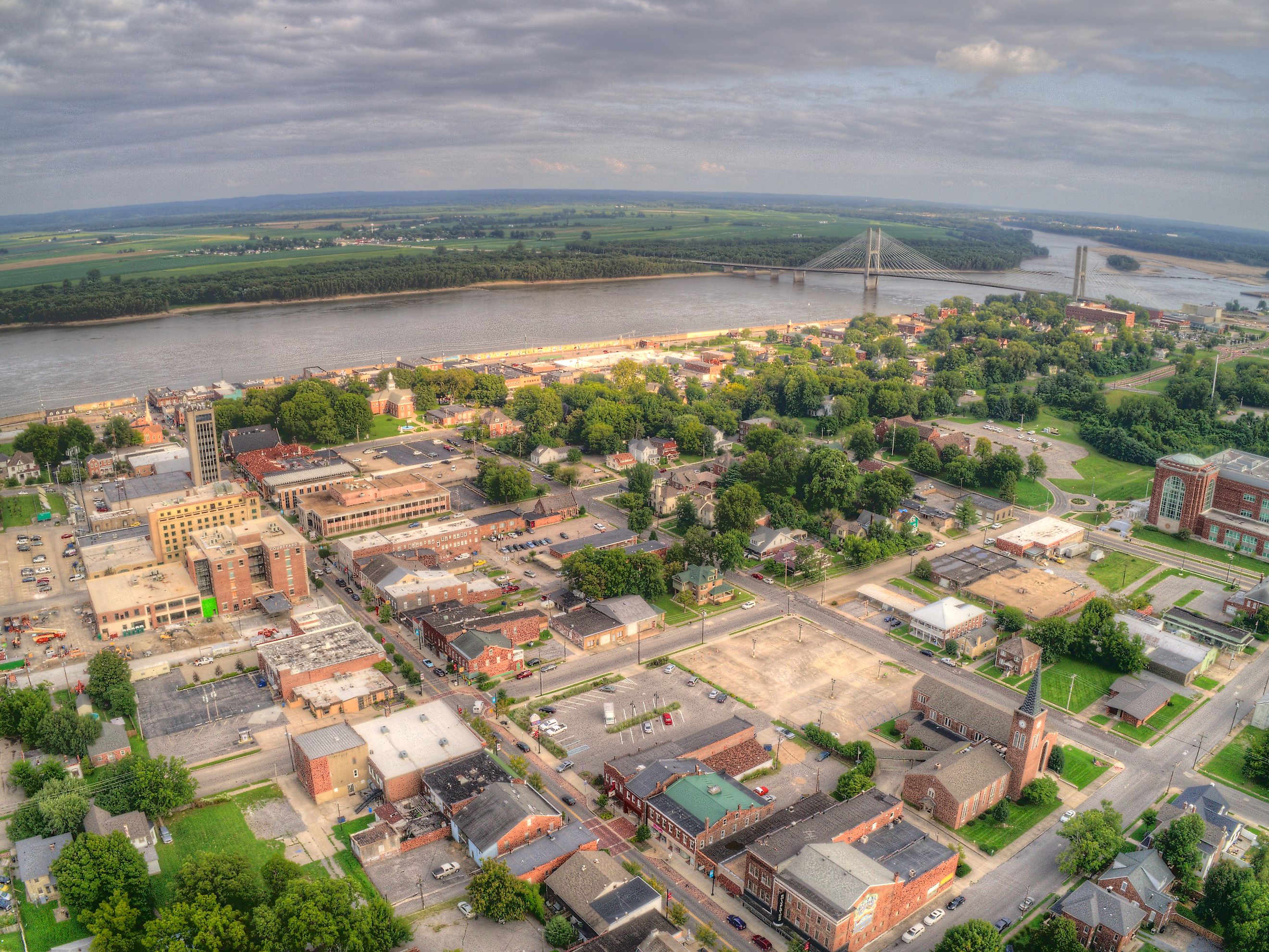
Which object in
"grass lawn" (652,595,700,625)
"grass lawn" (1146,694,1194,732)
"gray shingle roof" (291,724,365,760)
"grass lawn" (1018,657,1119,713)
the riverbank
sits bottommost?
"grass lawn" (1146,694,1194,732)

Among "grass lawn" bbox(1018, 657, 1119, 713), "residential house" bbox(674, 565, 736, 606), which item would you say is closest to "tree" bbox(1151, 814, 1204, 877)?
"grass lawn" bbox(1018, 657, 1119, 713)

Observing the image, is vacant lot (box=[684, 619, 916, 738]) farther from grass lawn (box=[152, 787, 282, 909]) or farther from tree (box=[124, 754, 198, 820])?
tree (box=[124, 754, 198, 820])

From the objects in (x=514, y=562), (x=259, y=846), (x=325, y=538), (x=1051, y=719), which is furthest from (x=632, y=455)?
(x=259, y=846)

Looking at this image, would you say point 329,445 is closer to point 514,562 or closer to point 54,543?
point 54,543

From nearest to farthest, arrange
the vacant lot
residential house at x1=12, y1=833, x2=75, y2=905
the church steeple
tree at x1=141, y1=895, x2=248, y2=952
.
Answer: tree at x1=141, y1=895, x2=248, y2=952 → residential house at x1=12, y1=833, x2=75, y2=905 → the church steeple → the vacant lot

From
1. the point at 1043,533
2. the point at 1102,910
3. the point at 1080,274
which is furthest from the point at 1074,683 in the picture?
the point at 1080,274

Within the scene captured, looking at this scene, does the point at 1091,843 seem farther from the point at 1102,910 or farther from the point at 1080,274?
the point at 1080,274
